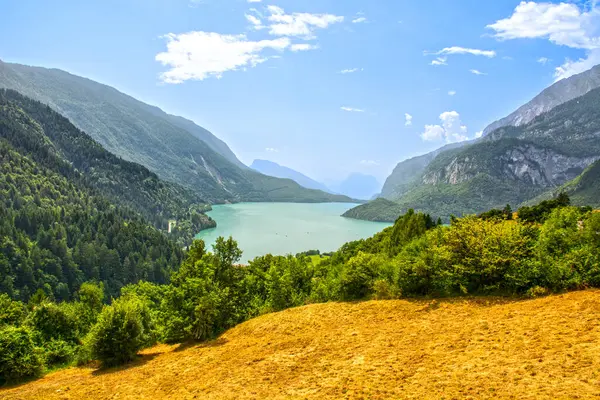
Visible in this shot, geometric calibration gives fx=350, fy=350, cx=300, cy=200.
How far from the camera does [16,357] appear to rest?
2306 cm

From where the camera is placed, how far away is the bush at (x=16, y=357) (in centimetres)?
2259

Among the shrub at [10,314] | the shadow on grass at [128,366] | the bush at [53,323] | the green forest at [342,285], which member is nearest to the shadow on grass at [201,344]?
the green forest at [342,285]

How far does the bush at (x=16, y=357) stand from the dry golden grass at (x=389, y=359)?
4.72ft

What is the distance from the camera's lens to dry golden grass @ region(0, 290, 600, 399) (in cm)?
1227

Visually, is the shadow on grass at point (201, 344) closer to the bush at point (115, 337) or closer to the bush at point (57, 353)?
the bush at point (115, 337)

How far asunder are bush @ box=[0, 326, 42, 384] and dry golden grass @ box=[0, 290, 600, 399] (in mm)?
1439

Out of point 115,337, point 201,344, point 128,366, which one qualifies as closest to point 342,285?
point 201,344

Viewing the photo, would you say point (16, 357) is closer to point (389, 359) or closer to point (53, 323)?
point (53, 323)

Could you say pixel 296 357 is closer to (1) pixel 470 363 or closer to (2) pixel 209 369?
(2) pixel 209 369

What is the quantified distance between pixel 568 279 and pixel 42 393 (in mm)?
29352

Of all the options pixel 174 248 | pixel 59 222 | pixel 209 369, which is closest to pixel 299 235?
pixel 174 248

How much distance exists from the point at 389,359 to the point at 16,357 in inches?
949

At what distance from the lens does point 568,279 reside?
63.9ft

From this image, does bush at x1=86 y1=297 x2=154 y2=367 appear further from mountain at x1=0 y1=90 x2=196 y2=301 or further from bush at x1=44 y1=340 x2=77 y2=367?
mountain at x1=0 y1=90 x2=196 y2=301
